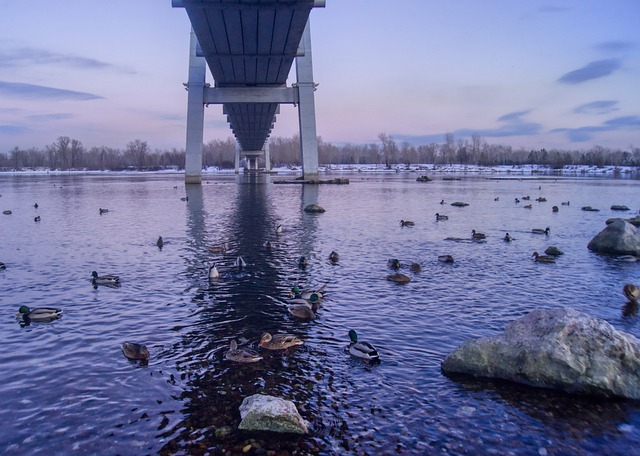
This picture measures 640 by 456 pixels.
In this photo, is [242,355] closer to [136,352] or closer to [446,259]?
[136,352]

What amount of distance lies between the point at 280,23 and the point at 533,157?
606 ft

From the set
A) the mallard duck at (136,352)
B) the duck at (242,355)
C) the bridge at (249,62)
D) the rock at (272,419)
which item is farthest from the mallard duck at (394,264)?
the bridge at (249,62)

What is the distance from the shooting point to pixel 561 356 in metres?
7.29

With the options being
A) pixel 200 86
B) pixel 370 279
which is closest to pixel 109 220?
pixel 370 279

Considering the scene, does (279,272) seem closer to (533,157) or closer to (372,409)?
(372,409)

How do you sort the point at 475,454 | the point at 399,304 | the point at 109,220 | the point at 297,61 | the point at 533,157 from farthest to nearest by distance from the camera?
the point at 533,157
the point at 297,61
the point at 109,220
the point at 399,304
the point at 475,454

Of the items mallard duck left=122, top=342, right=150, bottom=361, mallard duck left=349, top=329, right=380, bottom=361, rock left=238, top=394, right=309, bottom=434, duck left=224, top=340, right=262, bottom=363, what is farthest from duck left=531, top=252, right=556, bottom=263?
mallard duck left=122, top=342, right=150, bottom=361

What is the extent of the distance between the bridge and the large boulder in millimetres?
23646

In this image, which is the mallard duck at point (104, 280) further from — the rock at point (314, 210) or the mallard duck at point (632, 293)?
the rock at point (314, 210)

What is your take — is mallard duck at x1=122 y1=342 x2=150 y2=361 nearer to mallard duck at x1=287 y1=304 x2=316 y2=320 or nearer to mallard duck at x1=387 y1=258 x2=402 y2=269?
mallard duck at x1=287 y1=304 x2=316 y2=320

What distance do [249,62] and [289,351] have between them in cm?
4054

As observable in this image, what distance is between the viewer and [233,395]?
23.1ft

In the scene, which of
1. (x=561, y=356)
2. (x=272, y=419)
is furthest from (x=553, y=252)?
(x=272, y=419)

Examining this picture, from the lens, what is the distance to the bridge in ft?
95.5
